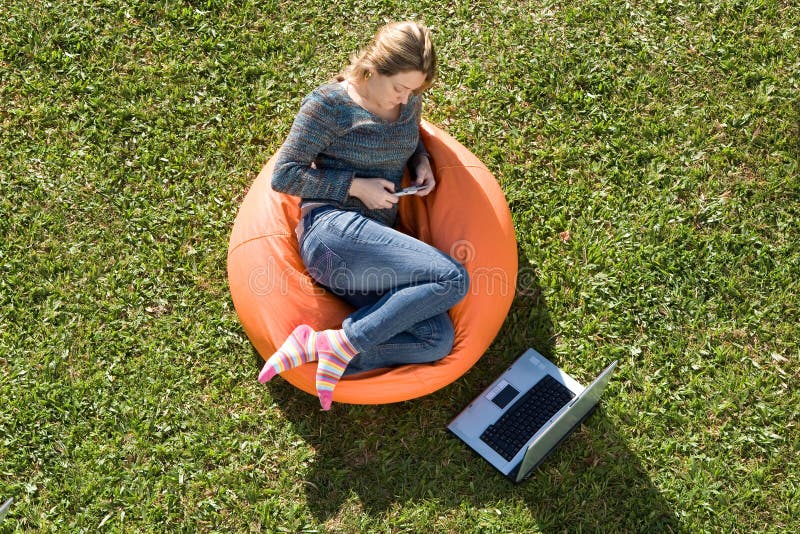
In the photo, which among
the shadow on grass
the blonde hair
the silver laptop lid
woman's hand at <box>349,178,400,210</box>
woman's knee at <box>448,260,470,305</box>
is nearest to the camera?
the blonde hair

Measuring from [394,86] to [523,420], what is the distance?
182 centimetres

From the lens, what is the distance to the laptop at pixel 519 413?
4105 millimetres

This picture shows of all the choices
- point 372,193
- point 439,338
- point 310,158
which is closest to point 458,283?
point 439,338

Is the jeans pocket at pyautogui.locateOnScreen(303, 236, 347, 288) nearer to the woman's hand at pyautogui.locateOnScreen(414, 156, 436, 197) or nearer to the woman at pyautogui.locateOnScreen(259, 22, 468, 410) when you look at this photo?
the woman at pyautogui.locateOnScreen(259, 22, 468, 410)

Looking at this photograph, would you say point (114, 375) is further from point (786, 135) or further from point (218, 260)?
point (786, 135)

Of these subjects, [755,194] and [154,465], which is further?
[755,194]

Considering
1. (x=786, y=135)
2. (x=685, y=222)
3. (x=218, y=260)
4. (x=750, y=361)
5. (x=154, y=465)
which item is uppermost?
(x=786, y=135)

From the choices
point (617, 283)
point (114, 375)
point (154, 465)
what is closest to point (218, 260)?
point (114, 375)

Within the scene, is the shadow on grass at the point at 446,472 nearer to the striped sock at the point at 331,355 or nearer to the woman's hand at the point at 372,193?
the striped sock at the point at 331,355

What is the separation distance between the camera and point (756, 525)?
4051 mm

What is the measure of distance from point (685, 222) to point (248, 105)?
110 inches

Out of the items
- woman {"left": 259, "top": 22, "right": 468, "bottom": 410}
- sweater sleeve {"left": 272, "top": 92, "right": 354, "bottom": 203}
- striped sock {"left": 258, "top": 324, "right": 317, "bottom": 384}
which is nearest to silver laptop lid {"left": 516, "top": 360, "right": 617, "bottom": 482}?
woman {"left": 259, "top": 22, "right": 468, "bottom": 410}

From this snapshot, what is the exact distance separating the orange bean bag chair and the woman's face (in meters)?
0.67

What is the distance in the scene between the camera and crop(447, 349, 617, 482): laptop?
4.11m
